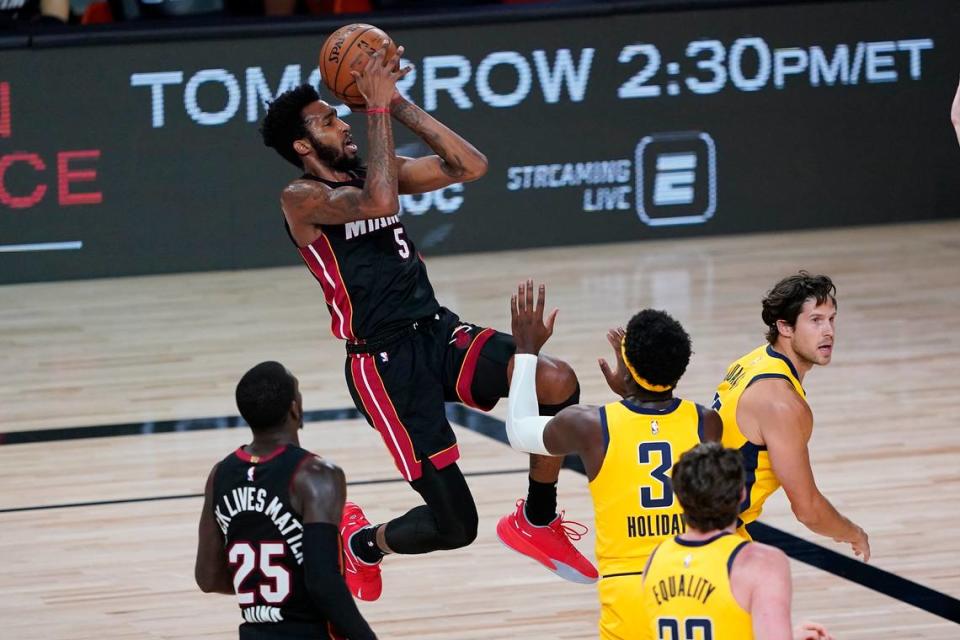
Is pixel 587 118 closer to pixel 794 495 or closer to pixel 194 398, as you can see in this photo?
pixel 194 398

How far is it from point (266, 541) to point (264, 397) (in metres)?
0.34

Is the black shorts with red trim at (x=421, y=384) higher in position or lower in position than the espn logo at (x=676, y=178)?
lower

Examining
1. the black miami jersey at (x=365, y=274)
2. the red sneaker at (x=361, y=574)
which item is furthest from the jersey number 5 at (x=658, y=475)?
the red sneaker at (x=361, y=574)

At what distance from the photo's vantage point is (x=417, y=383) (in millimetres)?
5152

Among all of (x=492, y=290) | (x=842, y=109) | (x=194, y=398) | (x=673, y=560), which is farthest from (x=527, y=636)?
(x=842, y=109)

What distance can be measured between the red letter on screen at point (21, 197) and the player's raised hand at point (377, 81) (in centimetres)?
705

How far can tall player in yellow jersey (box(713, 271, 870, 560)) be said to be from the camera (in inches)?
168

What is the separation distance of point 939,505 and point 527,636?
2.10 meters

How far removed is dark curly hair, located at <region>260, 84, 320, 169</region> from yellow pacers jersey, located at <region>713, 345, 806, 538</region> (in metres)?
1.69

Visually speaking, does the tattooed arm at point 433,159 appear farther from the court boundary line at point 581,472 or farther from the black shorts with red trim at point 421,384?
the court boundary line at point 581,472

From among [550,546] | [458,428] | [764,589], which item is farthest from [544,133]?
[764,589]

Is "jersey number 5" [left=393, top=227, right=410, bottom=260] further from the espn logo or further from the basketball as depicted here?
the espn logo

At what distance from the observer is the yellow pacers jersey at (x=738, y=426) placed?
4418 mm

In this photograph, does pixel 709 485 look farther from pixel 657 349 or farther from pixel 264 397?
pixel 264 397
